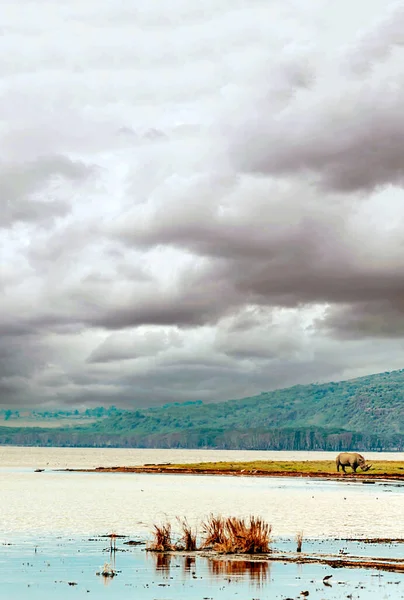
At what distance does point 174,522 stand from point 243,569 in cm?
1979

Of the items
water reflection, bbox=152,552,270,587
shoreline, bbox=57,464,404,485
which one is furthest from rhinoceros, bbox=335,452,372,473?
water reflection, bbox=152,552,270,587

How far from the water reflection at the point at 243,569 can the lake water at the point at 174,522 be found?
0.13 feet

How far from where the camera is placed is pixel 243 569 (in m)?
34.0

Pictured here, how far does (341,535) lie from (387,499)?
28926 mm

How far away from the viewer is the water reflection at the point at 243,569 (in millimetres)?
32062

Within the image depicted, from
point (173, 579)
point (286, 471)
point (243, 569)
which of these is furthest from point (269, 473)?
point (173, 579)

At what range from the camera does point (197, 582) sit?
1230 inches

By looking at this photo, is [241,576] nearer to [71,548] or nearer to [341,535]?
[71,548]

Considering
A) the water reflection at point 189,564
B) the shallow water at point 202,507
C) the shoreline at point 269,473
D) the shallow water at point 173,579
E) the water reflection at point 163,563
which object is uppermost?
the shallow water at point 173,579

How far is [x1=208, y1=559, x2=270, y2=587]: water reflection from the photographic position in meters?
32.1

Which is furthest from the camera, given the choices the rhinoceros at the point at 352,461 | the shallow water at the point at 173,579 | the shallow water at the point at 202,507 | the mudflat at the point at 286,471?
the rhinoceros at the point at 352,461

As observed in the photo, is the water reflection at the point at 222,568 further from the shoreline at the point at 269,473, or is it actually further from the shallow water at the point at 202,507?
the shoreline at the point at 269,473

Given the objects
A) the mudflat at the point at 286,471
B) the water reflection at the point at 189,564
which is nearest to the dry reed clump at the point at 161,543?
the water reflection at the point at 189,564

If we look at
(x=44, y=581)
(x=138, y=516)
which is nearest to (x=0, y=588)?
(x=44, y=581)
